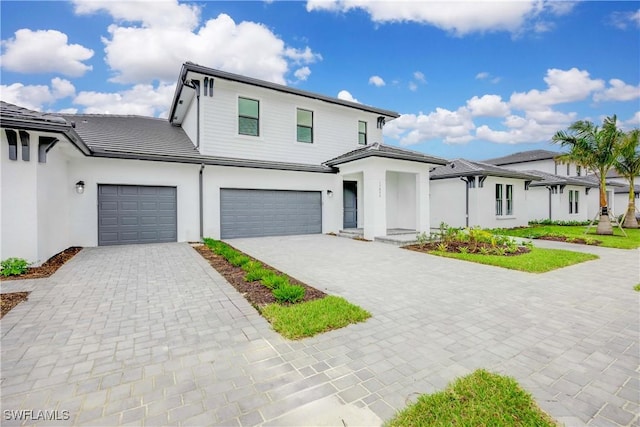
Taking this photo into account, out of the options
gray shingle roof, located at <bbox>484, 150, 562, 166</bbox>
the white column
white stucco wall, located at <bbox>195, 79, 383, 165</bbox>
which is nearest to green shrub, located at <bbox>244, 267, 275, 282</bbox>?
the white column

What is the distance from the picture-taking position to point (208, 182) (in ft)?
38.1

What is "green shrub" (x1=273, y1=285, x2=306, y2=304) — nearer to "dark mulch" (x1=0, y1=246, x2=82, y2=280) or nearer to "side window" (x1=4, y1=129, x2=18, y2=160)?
"dark mulch" (x1=0, y1=246, x2=82, y2=280)

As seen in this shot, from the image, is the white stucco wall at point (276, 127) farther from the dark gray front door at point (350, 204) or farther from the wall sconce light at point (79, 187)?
the wall sconce light at point (79, 187)

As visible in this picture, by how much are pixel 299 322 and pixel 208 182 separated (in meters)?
9.41

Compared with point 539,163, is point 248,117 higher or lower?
lower

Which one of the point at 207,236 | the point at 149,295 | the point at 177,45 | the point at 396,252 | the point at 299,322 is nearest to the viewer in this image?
the point at 299,322

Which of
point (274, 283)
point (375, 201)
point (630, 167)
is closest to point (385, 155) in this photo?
point (375, 201)

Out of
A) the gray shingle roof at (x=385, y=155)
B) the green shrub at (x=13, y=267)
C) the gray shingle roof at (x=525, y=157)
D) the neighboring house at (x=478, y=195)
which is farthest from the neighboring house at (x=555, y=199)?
the green shrub at (x=13, y=267)

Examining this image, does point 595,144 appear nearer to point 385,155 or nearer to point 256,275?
point 385,155

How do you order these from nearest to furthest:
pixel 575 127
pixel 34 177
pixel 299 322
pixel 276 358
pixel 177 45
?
pixel 276 358 → pixel 299 322 → pixel 34 177 → pixel 177 45 → pixel 575 127

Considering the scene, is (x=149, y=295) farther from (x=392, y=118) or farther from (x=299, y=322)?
(x=392, y=118)

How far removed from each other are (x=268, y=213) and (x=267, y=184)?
130 centimetres

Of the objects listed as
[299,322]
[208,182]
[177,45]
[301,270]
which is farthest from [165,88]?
[299,322]

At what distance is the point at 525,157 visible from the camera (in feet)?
108
